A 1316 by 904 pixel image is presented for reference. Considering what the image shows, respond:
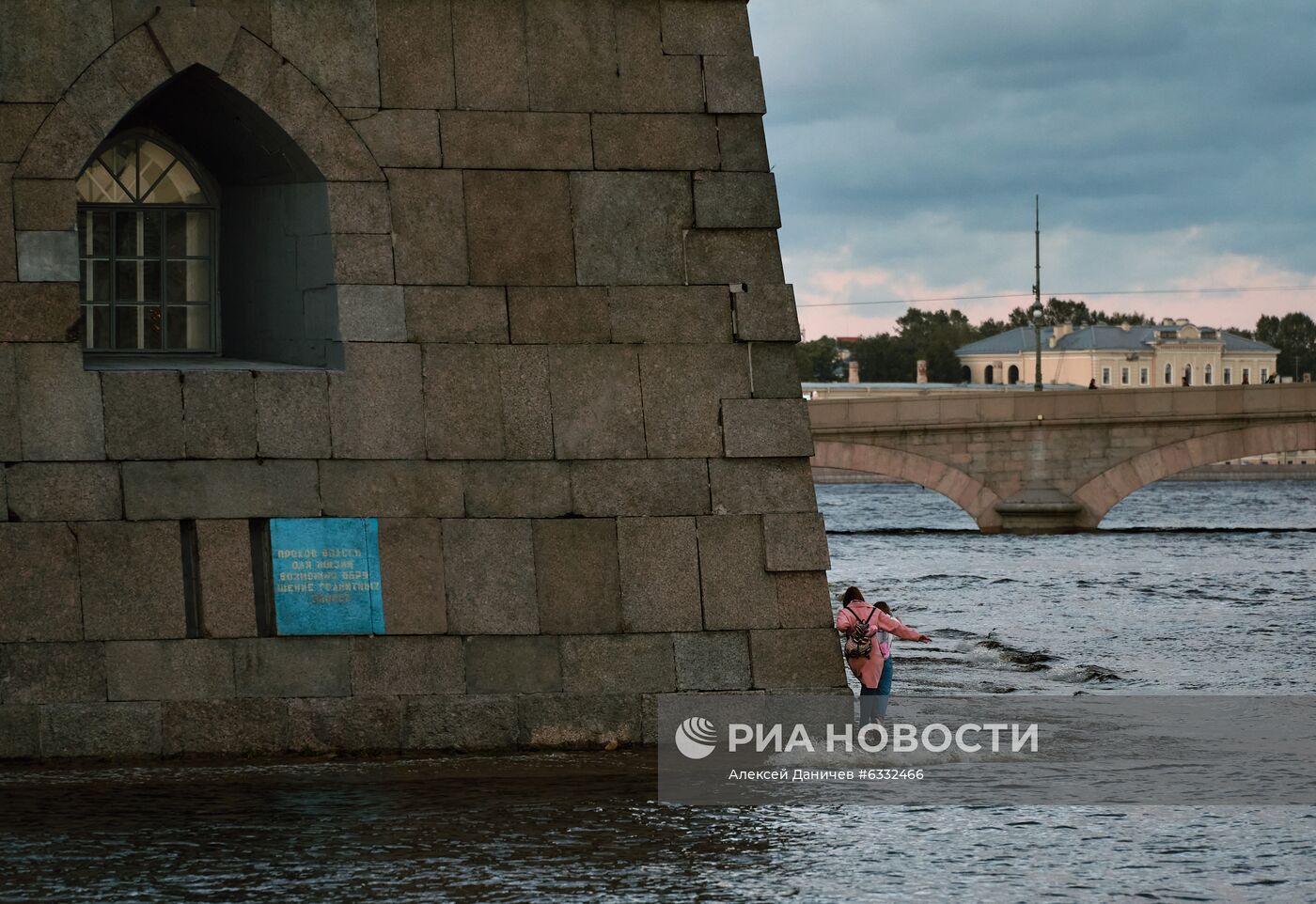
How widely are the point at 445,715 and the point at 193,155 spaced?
11.5ft

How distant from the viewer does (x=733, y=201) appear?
33.3 ft

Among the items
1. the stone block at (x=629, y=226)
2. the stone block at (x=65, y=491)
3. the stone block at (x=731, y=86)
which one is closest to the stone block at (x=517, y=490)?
the stone block at (x=629, y=226)

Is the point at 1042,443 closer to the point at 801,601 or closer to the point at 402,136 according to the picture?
the point at 801,601

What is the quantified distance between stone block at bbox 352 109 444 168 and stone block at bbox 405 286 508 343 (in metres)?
0.66

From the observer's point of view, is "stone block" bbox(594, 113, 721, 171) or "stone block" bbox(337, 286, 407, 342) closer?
"stone block" bbox(337, 286, 407, 342)

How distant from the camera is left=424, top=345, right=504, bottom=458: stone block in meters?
9.80

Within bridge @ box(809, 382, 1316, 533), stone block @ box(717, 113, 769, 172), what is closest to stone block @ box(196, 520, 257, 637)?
stone block @ box(717, 113, 769, 172)

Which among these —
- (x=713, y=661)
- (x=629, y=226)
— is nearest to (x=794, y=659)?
(x=713, y=661)

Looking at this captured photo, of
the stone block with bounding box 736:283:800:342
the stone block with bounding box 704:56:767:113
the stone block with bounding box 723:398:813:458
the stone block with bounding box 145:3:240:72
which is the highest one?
the stone block with bounding box 145:3:240:72

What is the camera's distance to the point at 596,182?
1005 cm

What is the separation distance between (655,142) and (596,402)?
4.65ft

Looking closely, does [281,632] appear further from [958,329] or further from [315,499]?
[958,329]

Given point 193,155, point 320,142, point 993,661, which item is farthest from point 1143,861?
point 993,661

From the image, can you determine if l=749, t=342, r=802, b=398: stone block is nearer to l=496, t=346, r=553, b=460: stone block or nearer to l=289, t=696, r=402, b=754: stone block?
l=496, t=346, r=553, b=460: stone block
